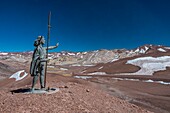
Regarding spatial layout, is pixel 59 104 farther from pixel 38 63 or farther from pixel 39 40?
pixel 39 40

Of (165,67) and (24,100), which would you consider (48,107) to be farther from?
(165,67)

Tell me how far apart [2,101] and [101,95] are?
6366mm

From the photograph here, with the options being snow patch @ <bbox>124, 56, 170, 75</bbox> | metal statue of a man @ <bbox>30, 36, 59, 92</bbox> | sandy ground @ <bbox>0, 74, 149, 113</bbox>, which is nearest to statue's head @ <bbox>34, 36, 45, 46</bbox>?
metal statue of a man @ <bbox>30, 36, 59, 92</bbox>

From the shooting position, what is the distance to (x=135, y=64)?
2218 inches

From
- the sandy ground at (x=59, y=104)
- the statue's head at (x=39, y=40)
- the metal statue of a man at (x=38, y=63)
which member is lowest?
the sandy ground at (x=59, y=104)

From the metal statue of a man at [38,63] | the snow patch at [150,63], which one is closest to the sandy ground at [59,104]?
the metal statue of a man at [38,63]

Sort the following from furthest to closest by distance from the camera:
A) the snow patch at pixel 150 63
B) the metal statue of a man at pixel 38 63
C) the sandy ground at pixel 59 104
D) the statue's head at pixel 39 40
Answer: the snow patch at pixel 150 63 → the statue's head at pixel 39 40 → the metal statue of a man at pixel 38 63 → the sandy ground at pixel 59 104

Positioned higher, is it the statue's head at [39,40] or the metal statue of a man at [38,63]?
the statue's head at [39,40]

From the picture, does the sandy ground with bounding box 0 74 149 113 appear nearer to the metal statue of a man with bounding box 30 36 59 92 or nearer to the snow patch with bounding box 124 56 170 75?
the metal statue of a man with bounding box 30 36 59 92

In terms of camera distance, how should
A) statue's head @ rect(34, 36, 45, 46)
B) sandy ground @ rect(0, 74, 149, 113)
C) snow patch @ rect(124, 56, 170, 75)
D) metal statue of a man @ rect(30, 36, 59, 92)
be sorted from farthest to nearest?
snow patch @ rect(124, 56, 170, 75), statue's head @ rect(34, 36, 45, 46), metal statue of a man @ rect(30, 36, 59, 92), sandy ground @ rect(0, 74, 149, 113)

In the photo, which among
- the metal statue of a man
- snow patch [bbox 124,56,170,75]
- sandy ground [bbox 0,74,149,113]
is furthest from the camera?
snow patch [bbox 124,56,170,75]

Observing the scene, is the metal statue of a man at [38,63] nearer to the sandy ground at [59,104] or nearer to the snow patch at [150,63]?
the sandy ground at [59,104]

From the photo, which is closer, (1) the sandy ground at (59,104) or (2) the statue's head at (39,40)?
(1) the sandy ground at (59,104)

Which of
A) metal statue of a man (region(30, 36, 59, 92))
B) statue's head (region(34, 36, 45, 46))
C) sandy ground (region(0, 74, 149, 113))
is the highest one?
statue's head (region(34, 36, 45, 46))
